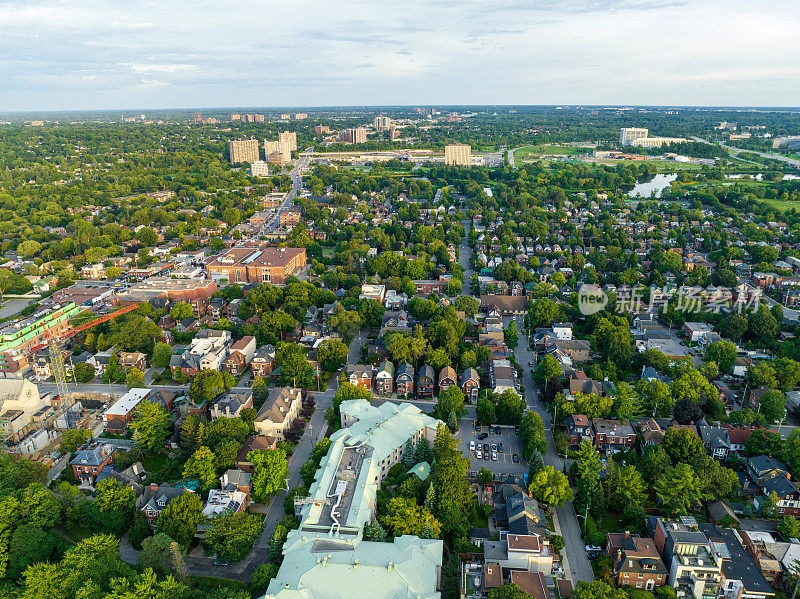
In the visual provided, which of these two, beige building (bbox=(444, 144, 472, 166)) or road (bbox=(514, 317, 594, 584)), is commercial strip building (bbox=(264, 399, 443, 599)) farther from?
beige building (bbox=(444, 144, 472, 166))

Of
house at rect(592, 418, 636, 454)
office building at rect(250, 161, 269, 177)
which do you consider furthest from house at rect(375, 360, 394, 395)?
office building at rect(250, 161, 269, 177)

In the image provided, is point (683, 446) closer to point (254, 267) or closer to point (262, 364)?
point (262, 364)

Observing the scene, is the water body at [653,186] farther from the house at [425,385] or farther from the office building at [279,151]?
the office building at [279,151]

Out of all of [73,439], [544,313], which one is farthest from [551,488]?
[73,439]

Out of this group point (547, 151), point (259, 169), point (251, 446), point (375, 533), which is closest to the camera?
point (375, 533)

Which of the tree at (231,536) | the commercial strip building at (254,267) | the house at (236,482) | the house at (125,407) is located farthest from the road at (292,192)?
the tree at (231,536)

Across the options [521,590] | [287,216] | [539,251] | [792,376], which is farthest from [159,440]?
[287,216]

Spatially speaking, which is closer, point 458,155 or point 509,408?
point 509,408
